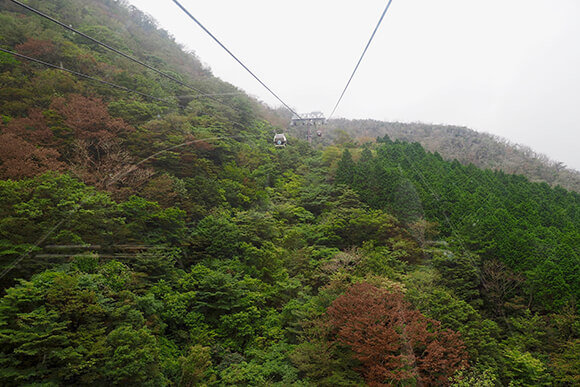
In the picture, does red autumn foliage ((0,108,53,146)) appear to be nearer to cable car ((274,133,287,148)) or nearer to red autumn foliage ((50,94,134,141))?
red autumn foliage ((50,94,134,141))

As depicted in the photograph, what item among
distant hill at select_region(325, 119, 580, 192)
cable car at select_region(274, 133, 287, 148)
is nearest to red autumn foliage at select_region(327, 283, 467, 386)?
cable car at select_region(274, 133, 287, 148)

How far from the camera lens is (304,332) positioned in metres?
10.1

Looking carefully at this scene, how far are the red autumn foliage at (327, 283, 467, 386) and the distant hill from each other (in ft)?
96.8

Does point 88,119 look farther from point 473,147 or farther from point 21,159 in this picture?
point 473,147

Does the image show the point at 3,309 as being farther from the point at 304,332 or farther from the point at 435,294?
the point at 435,294

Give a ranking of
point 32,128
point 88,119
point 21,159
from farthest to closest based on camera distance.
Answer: point 88,119
point 32,128
point 21,159

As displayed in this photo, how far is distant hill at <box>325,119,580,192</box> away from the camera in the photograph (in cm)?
3531

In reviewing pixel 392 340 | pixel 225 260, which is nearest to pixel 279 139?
pixel 225 260

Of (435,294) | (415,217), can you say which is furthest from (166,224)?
(415,217)

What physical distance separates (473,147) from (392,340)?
4275 centimetres

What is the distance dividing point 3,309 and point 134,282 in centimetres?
346

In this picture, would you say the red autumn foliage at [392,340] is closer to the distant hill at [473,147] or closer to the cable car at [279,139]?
the cable car at [279,139]

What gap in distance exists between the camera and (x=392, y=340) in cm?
818

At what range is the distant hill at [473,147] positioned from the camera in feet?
116
